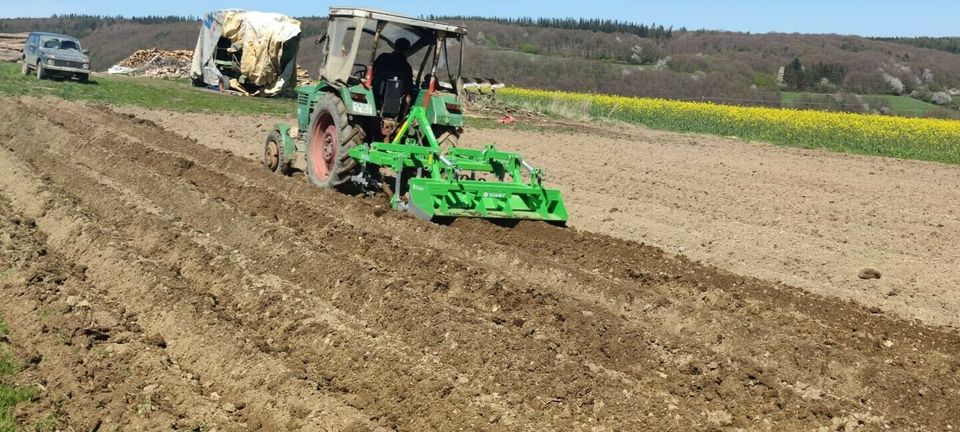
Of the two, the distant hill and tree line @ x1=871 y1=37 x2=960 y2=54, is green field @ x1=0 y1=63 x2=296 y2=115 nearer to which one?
the distant hill

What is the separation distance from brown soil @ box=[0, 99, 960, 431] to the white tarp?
782 inches

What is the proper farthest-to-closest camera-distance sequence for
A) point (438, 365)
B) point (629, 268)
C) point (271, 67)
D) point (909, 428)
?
point (271, 67) < point (629, 268) < point (438, 365) < point (909, 428)

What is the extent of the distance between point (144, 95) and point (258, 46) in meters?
4.61

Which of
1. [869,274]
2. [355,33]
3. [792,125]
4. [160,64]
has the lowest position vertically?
[869,274]

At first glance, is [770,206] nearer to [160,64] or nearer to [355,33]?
[355,33]

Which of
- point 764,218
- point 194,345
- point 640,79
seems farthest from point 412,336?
point 640,79

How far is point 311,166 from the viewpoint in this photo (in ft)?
36.3

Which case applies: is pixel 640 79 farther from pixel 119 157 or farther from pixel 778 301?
pixel 778 301

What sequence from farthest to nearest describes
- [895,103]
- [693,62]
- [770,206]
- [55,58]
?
[693,62]
[895,103]
[55,58]
[770,206]

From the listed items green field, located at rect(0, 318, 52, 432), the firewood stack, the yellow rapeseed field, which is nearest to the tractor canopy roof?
green field, located at rect(0, 318, 52, 432)

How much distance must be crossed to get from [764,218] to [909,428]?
22.2 ft

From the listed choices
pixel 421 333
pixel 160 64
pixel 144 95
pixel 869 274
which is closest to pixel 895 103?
pixel 160 64

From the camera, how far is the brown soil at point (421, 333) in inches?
190

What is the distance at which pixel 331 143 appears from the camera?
35.3 ft
